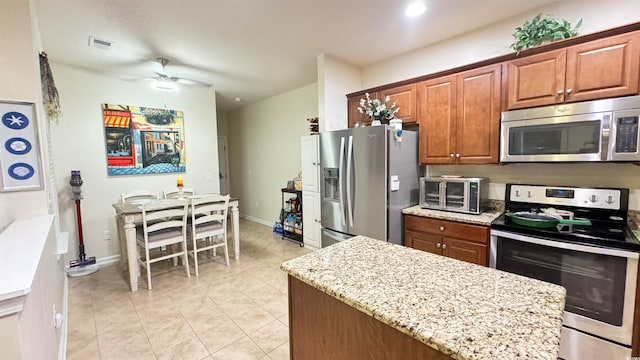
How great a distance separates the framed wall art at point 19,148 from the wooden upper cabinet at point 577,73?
3646mm

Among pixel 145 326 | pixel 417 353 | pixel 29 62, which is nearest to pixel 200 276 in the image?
pixel 145 326

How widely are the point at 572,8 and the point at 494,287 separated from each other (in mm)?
2585

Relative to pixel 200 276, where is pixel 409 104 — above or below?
above

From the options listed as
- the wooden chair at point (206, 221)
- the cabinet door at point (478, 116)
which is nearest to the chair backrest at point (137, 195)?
the wooden chair at point (206, 221)

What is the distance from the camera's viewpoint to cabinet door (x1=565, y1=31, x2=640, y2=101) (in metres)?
1.71

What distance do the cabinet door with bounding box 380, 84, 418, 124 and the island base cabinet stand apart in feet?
7.49

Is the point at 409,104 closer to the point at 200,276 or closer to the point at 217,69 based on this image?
the point at 217,69

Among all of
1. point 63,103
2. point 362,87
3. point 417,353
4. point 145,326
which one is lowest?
point 145,326

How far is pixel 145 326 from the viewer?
223 cm

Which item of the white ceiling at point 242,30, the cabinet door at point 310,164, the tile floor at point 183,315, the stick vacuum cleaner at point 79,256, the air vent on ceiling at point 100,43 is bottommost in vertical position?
the tile floor at point 183,315

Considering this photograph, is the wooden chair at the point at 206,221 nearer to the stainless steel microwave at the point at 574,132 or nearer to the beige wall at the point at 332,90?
the beige wall at the point at 332,90

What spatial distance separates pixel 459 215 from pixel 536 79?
1232 mm

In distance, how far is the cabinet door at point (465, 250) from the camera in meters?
2.16

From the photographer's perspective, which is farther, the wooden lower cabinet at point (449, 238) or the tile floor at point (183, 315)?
the wooden lower cabinet at point (449, 238)
